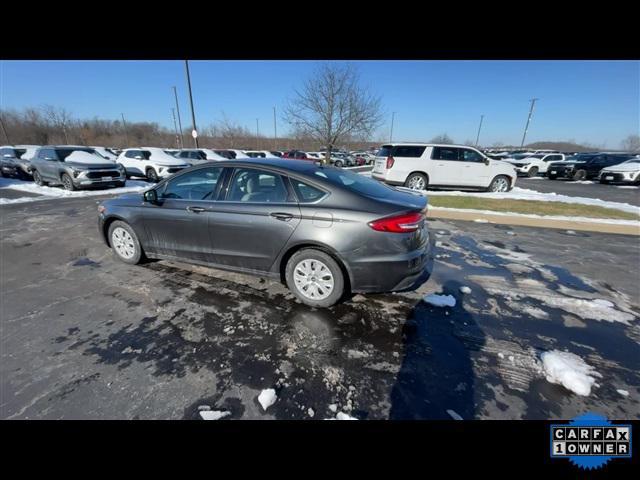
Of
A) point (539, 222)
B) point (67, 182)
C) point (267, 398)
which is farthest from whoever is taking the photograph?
point (67, 182)

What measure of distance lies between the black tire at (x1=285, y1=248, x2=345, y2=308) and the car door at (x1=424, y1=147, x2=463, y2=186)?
1002 centimetres

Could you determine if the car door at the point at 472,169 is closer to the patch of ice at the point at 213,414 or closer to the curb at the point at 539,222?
the curb at the point at 539,222

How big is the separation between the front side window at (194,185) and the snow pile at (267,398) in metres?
2.46

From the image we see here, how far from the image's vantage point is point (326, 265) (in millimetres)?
2930

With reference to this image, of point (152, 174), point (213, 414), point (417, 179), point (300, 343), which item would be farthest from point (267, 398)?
point (152, 174)

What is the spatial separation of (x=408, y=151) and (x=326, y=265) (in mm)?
10128

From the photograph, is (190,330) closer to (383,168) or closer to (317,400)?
(317,400)

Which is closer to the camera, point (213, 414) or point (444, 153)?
point (213, 414)

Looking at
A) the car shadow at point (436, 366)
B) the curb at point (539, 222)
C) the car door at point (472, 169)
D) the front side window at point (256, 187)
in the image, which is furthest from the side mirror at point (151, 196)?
the car door at point (472, 169)

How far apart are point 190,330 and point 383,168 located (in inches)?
412

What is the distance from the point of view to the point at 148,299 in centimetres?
323

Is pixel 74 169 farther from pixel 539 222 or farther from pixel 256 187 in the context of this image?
pixel 539 222

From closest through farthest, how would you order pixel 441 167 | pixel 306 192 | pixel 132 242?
1. pixel 306 192
2. pixel 132 242
3. pixel 441 167
